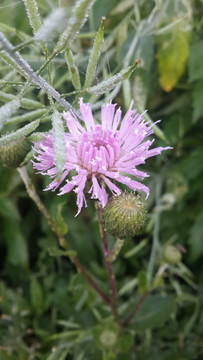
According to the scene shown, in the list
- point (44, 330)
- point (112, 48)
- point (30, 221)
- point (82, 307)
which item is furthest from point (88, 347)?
point (112, 48)

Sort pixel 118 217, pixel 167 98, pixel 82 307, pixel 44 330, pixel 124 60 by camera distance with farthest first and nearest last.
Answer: pixel 167 98, pixel 44 330, pixel 82 307, pixel 124 60, pixel 118 217

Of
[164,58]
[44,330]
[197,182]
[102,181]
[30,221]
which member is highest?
[164,58]

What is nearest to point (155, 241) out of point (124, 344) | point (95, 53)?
point (124, 344)

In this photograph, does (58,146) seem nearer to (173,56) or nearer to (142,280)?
(142,280)

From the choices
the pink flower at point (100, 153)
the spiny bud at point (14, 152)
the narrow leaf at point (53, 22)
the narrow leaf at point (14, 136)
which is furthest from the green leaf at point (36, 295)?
the narrow leaf at point (53, 22)

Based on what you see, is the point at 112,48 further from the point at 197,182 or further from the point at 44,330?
the point at 44,330

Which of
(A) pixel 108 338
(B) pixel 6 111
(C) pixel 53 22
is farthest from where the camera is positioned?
(A) pixel 108 338

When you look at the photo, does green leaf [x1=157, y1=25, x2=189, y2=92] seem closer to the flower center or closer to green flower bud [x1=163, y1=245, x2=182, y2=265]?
green flower bud [x1=163, y1=245, x2=182, y2=265]

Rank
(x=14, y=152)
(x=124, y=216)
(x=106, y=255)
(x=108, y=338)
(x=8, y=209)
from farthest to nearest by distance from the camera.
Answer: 1. (x=8, y=209)
2. (x=108, y=338)
3. (x=106, y=255)
4. (x=14, y=152)
5. (x=124, y=216)
